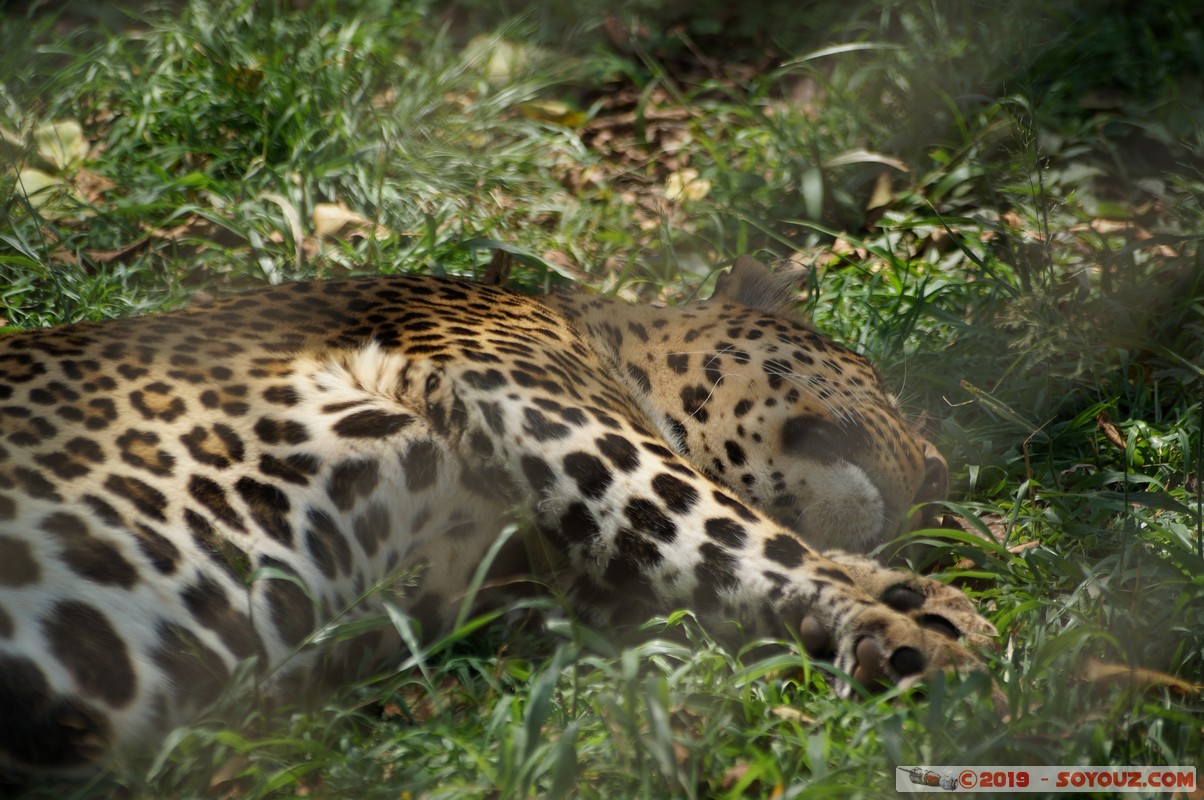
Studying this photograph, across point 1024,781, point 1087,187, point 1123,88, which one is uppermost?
point 1123,88

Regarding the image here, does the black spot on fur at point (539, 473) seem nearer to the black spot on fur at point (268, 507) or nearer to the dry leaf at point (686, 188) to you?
the black spot on fur at point (268, 507)

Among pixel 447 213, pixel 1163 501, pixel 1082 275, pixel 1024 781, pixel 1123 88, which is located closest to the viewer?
pixel 1024 781

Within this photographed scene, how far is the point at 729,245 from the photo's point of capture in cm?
616

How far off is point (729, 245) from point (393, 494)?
3162 millimetres

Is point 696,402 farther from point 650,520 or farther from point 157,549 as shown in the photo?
point 157,549

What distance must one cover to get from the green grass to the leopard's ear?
2.25 feet

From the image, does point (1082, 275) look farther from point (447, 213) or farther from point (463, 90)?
point (463, 90)

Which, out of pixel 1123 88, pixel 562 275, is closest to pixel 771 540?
pixel 562 275

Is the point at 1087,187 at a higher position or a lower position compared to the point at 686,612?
higher

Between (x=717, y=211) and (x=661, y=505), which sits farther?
(x=717, y=211)

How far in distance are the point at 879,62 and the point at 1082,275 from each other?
216 centimetres

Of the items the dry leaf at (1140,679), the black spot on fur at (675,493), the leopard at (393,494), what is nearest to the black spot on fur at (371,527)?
the leopard at (393,494)

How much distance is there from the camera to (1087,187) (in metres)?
6.18

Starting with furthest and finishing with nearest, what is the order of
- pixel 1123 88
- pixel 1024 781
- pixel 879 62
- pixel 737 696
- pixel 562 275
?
pixel 1123 88 → pixel 879 62 → pixel 562 275 → pixel 737 696 → pixel 1024 781
